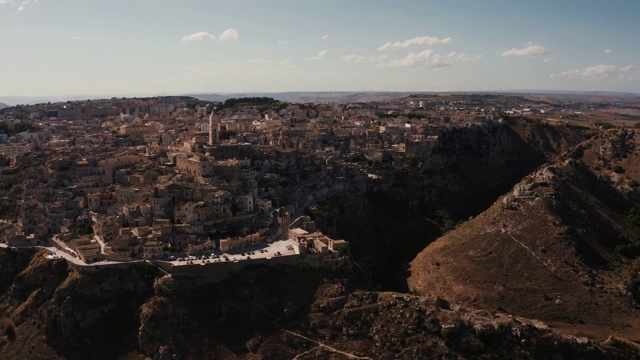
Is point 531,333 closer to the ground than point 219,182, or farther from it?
closer to the ground

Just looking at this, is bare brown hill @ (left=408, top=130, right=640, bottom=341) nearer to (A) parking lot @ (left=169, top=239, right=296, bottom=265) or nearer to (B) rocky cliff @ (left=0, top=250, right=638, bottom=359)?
(B) rocky cliff @ (left=0, top=250, right=638, bottom=359)

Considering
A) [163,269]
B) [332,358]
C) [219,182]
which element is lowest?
[332,358]

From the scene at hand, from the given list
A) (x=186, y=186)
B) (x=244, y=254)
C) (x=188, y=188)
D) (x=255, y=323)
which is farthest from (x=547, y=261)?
(x=186, y=186)

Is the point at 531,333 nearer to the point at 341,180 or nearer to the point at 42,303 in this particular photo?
the point at 341,180

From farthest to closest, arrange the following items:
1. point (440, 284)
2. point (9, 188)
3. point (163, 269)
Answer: point (9, 188) < point (440, 284) < point (163, 269)

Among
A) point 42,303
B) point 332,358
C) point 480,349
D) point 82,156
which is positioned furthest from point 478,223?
point 82,156

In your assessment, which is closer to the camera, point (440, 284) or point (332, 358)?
point (332, 358)

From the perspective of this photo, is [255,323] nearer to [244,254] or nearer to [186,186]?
[244,254]
